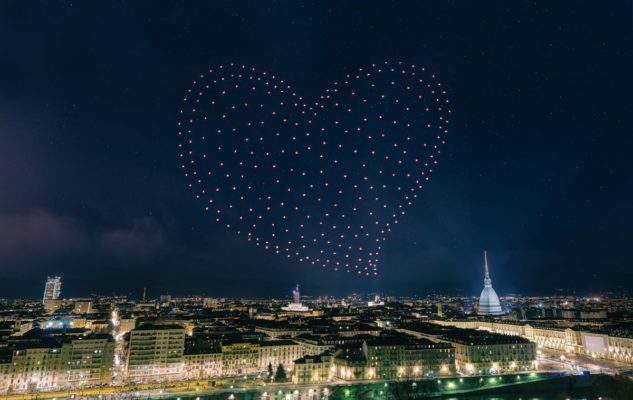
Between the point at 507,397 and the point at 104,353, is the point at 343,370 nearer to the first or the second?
the point at 507,397

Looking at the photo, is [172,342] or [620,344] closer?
[172,342]

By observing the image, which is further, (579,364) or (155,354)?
(579,364)

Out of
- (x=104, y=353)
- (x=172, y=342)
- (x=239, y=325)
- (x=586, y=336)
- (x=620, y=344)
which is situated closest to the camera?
(x=104, y=353)

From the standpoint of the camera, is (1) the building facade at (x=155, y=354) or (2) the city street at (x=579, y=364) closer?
(1) the building facade at (x=155, y=354)

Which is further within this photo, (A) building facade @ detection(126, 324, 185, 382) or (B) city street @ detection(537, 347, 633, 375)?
(B) city street @ detection(537, 347, 633, 375)

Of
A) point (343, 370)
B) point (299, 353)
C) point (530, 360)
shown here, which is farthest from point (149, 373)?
point (530, 360)

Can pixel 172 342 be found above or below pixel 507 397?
above

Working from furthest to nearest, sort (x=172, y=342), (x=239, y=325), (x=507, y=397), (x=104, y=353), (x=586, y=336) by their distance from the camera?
1. (x=239, y=325)
2. (x=586, y=336)
3. (x=172, y=342)
4. (x=104, y=353)
5. (x=507, y=397)

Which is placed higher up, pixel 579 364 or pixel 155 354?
pixel 155 354

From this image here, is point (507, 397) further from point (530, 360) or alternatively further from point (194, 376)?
point (194, 376)
